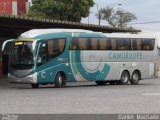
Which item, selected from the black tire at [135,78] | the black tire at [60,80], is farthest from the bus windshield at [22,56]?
the black tire at [135,78]

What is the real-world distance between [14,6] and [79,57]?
40.3 meters

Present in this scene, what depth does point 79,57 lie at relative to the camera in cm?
3228

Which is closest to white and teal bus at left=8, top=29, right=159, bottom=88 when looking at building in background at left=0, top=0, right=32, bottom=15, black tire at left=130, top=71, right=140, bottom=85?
black tire at left=130, top=71, right=140, bottom=85

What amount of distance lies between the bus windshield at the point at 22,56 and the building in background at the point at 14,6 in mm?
40292

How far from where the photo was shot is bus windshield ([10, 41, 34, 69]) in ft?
98.4

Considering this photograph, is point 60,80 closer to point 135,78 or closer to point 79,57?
point 79,57

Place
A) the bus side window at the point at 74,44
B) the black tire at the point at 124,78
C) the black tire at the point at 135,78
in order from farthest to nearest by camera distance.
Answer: the black tire at the point at 135,78 → the black tire at the point at 124,78 → the bus side window at the point at 74,44

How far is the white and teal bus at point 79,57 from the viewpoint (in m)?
30.1

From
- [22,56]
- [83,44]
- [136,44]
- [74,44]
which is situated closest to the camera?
[22,56]

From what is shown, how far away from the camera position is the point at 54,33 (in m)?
31.0

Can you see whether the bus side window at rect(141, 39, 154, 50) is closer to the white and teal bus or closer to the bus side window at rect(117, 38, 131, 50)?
the white and teal bus

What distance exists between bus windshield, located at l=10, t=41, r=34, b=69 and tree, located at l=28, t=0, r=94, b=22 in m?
34.8

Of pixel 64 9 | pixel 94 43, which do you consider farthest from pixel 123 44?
pixel 64 9

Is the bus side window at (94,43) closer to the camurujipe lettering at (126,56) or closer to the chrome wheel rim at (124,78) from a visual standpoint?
the camurujipe lettering at (126,56)
